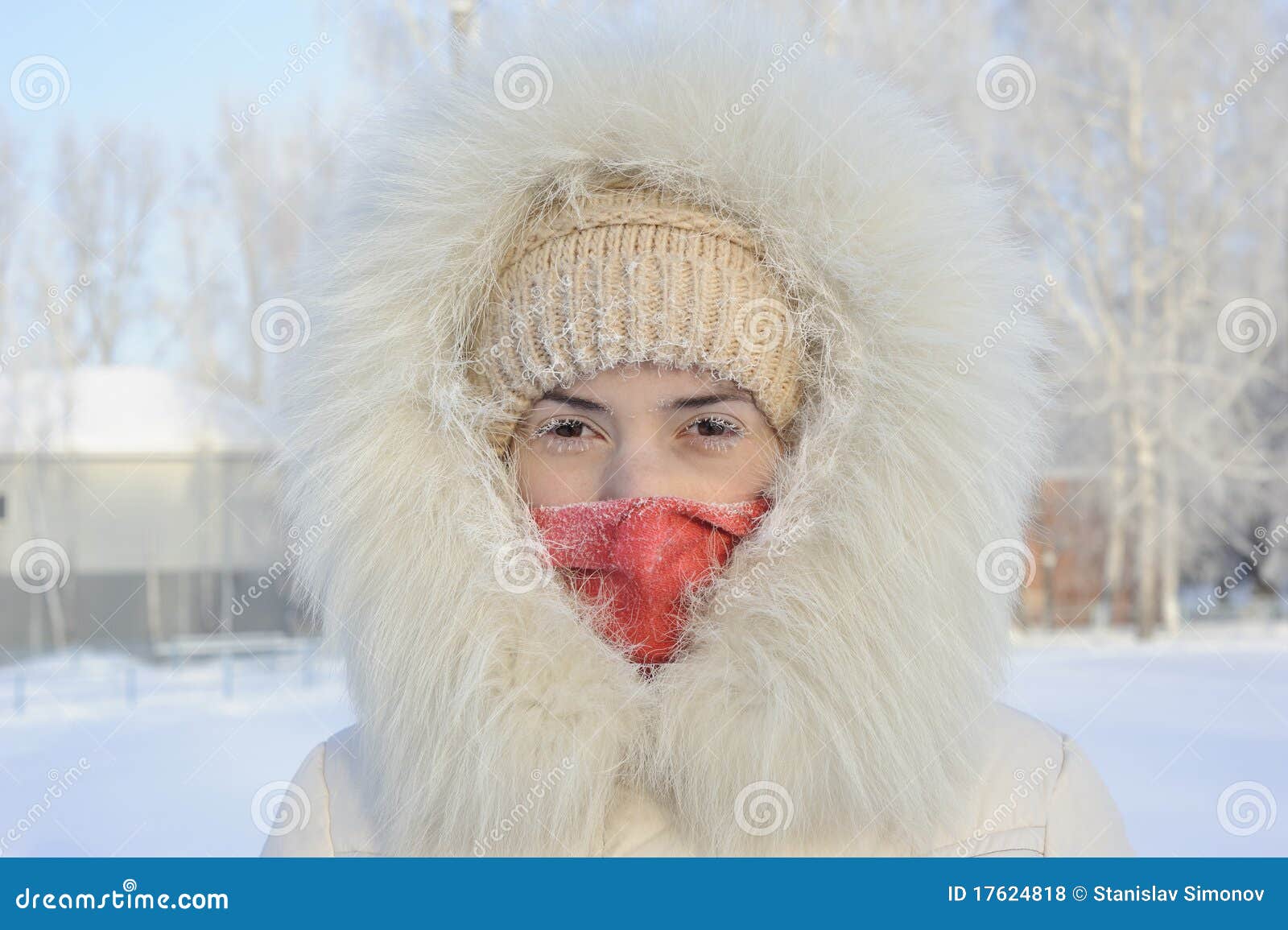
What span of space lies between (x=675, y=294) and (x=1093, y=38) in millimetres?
15283

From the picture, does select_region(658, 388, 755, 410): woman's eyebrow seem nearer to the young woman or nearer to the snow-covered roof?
the young woman

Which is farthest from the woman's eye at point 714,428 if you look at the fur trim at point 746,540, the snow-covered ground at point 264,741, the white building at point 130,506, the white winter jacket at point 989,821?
the white building at point 130,506

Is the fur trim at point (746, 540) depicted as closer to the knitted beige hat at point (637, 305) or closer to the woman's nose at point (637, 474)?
the knitted beige hat at point (637, 305)

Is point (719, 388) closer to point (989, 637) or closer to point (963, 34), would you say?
point (989, 637)

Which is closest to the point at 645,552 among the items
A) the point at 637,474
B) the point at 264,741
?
the point at 637,474

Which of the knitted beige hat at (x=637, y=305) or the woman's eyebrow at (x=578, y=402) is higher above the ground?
the knitted beige hat at (x=637, y=305)

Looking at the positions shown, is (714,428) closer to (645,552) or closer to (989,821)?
(645,552)

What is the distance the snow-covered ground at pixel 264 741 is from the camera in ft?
15.6

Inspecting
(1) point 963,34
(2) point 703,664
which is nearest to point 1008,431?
(2) point 703,664

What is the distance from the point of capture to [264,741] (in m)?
7.21

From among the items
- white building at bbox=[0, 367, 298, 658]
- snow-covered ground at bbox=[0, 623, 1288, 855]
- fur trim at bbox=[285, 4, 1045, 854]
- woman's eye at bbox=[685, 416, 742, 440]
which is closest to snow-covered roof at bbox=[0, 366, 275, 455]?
white building at bbox=[0, 367, 298, 658]

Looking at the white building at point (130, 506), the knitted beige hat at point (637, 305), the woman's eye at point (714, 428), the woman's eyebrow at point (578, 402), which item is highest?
the white building at point (130, 506)

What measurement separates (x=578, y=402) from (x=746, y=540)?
31 cm

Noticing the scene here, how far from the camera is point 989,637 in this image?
4.88 feet
